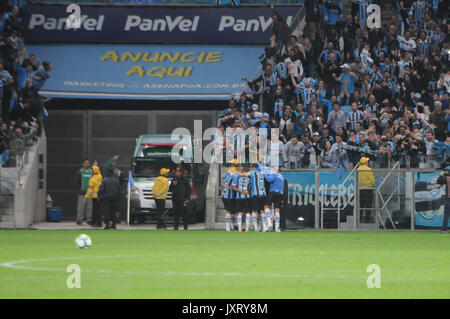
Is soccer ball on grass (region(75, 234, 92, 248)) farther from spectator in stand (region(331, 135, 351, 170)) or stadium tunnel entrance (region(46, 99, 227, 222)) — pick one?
stadium tunnel entrance (region(46, 99, 227, 222))

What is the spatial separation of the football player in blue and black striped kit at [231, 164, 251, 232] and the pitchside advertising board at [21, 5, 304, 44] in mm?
11075

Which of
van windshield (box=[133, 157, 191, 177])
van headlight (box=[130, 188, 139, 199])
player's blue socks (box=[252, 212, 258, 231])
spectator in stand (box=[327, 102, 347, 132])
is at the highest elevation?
spectator in stand (box=[327, 102, 347, 132])

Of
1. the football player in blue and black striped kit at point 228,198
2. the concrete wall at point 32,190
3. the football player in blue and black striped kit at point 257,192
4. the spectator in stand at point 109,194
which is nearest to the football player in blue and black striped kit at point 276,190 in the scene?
the football player in blue and black striped kit at point 257,192

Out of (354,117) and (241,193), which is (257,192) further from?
(354,117)

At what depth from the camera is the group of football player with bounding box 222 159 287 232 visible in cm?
2962

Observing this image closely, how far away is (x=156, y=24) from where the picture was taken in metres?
40.1

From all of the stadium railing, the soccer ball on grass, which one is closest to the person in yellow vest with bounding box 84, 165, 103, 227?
the stadium railing

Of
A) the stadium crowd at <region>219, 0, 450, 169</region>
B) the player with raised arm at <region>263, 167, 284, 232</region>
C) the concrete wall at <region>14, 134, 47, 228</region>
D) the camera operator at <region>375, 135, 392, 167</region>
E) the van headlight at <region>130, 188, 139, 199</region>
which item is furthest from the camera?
the van headlight at <region>130, 188, 139, 199</region>

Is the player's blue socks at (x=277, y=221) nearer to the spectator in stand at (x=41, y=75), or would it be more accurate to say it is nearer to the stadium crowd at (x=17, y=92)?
the stadium crowd at (x=17, y=92)

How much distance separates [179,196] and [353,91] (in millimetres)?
7858

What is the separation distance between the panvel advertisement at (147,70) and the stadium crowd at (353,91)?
4.97 ft

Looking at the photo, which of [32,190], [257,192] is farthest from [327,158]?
[32,190]

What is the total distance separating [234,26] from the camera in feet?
131

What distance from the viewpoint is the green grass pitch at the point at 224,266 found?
40.2ft
